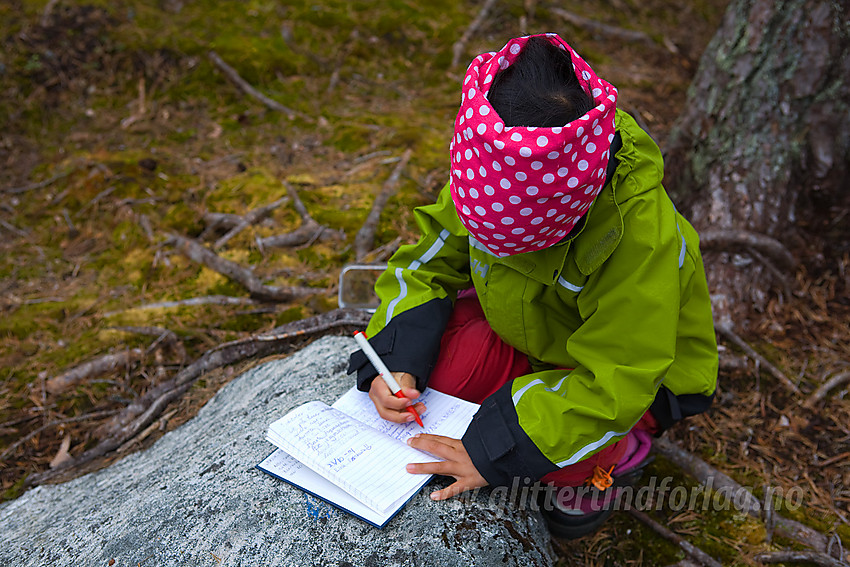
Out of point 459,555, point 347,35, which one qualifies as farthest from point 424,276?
point 347,35

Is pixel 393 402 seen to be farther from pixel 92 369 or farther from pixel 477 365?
pixel 92 369

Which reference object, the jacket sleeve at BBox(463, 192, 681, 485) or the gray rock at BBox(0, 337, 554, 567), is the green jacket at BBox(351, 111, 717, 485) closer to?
the jacket sleeve at BBox(463, 192, 681, 485)

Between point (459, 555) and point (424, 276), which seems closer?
point (459, 555)

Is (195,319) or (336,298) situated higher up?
(336,298)

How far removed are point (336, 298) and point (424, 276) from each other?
3.95 feet

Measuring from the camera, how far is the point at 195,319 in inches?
129

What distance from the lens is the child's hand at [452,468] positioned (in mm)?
1692

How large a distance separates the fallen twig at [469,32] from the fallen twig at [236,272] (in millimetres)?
3256

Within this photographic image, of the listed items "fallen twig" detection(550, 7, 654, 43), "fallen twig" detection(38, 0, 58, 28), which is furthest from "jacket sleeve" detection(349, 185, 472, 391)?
"fallen twig" detection(38, 0, 58, 28)

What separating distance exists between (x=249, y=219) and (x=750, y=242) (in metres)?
3.20

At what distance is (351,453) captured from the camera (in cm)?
174

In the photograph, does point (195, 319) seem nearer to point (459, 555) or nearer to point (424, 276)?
point (424, 276)

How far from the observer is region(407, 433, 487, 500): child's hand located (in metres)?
1.69

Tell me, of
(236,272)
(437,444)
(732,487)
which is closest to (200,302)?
(236,272)
